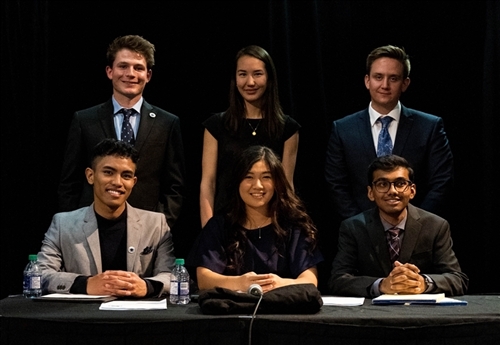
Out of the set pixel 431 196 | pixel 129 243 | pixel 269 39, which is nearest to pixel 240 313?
pixel 129 243

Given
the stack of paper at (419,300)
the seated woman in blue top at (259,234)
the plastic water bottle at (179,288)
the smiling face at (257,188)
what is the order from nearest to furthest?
1. the stack of paper at (419,300)
2. the plastic water bottle at (179,288)
3. the seated woman in blue top at (259,234)
4. the smiling face at (257,188)

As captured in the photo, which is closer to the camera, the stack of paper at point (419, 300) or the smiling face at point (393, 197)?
the stack of paper at point (419, 300)

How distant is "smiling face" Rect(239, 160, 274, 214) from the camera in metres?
3.94

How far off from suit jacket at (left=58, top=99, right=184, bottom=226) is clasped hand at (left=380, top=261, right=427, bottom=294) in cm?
139

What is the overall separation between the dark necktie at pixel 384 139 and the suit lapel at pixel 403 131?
45 mm

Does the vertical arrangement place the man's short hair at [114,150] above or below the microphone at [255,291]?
above

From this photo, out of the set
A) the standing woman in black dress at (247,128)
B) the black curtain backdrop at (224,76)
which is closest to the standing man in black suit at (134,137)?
the standing woman in black dress at (247,128)

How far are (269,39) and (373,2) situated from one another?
2.41 ft

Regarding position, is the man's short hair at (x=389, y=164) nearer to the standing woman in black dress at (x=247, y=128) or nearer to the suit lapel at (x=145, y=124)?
the standing woman in black dress at (x=247, y=128)

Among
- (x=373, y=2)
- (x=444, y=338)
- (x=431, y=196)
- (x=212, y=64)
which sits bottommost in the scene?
(x=444, y=338)

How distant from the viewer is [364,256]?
4043 millimetres

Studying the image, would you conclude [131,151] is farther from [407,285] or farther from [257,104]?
[407,285]

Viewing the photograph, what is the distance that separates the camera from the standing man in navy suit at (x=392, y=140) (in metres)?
4.63

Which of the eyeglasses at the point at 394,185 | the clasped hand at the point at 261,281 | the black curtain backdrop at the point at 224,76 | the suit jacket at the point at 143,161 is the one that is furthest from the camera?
the black curtain backdrop at the point at 224,76
